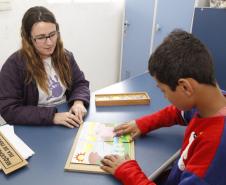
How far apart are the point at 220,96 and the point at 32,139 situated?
78 cm

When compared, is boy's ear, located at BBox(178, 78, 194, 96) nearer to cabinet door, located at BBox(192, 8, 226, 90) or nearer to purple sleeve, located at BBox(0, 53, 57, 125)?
purple sleeve, located at BBox(0, 53, 57, 125)

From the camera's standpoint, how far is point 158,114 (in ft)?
4.25

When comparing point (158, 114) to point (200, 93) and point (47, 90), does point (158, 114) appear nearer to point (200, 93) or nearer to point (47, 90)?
point (200, 93)

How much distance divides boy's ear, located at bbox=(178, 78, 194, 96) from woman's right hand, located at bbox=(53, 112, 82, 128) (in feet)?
1.97

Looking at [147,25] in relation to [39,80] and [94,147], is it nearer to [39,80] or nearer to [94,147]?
[39,80]

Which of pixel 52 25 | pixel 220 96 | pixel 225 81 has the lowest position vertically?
pixel 225 81

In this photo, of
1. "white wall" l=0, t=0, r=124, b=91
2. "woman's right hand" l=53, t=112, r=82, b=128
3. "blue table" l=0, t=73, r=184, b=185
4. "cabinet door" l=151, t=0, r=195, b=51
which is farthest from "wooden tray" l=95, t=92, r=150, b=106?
"cabinet door" l=151, t=0, r=195, b=51

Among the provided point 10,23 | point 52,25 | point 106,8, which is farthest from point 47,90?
point 106,8

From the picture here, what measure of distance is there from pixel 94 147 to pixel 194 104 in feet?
1.43

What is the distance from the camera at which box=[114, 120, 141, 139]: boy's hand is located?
121 centimetres

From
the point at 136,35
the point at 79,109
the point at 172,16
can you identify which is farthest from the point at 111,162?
the point at 136,35

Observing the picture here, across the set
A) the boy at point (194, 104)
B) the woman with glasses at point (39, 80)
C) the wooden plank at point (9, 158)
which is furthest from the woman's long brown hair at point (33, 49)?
the boy at point (194, 104)

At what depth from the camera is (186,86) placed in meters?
0.87

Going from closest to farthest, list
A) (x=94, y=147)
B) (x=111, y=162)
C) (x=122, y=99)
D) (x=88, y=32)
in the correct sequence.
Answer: (x=111, y=162) < (x=94, y=147) < (x=122, y=99) < (x=88, y=32)
